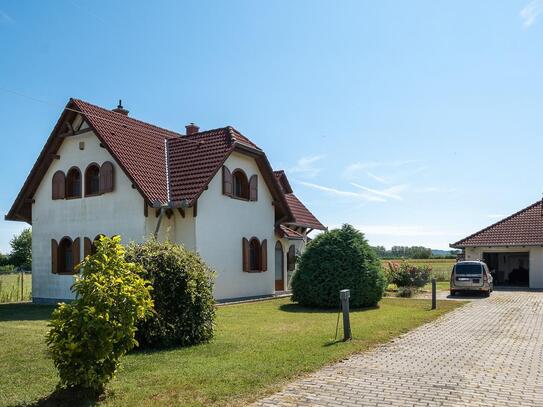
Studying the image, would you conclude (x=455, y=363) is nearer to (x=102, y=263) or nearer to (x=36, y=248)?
(x=102, y=263)

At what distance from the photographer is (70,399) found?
6242 millimetres

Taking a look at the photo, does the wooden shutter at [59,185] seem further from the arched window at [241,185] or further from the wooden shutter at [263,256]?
the wooden shutter at [263,256]

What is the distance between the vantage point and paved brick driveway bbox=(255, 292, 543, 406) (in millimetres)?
6484

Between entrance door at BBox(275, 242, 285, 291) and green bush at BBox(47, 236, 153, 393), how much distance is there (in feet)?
59.4

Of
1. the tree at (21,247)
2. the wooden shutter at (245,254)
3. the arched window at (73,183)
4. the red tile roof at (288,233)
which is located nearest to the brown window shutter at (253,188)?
the wooden shutter at (245,254)

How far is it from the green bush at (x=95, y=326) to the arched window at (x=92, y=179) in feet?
47.0

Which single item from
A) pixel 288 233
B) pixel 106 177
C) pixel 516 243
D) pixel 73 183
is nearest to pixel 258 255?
pixel 288 233

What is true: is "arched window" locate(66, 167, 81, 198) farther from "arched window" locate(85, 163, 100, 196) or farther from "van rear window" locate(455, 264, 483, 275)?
"van rear window" locate(455, 264, 483, 275)

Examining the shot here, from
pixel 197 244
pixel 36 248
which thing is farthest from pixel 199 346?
pixel 36 248

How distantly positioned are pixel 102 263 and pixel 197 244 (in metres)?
12.0

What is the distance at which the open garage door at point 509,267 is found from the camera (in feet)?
115

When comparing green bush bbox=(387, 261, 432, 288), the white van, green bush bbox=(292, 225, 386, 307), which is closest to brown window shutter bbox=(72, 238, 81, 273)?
green bush bbox=(292, 225, 386, 307)

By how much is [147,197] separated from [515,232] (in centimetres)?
2393

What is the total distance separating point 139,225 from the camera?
60.5 feet
